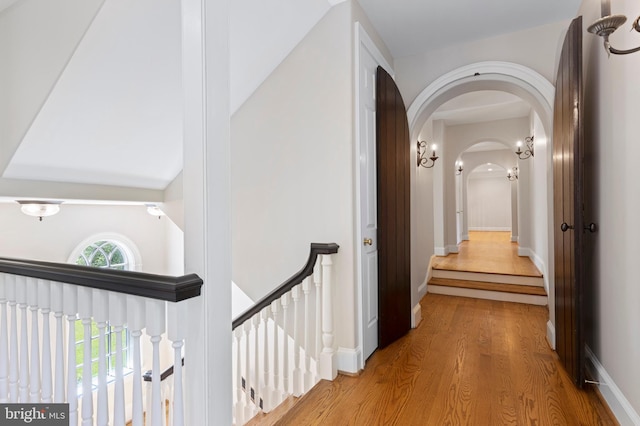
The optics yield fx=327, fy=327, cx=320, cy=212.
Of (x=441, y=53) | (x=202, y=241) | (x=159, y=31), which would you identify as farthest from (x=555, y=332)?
(x=159, y=31)

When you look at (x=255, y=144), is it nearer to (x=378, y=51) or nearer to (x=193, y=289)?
(x=378, y=51)

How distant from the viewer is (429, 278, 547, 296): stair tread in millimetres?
4051

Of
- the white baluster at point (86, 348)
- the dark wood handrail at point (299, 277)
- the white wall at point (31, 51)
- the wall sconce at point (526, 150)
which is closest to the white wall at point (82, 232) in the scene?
the white wall at point (31, 51)

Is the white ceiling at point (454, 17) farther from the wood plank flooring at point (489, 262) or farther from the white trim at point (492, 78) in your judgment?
the wood plank flooring at point (489, 262)

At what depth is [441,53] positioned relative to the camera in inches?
123

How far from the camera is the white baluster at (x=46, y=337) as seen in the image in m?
1.45

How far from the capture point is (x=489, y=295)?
425cm

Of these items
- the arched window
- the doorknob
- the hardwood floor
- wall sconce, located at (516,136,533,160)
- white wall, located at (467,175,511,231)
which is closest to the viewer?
the hardwood floor

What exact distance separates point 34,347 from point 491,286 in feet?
14.9

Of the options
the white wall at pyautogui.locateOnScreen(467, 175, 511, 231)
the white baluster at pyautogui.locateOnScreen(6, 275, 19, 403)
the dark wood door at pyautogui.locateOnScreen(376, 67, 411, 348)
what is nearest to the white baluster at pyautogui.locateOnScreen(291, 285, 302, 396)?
the dark wood door at pyautogui.locateOnScreen(376, 67, 411, 348)

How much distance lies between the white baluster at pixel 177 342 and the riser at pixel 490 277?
4.26 m

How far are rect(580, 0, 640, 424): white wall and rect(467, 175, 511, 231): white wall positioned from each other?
1013 cm

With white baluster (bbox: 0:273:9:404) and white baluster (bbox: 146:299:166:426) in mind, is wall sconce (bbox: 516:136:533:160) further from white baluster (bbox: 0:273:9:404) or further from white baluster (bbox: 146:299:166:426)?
white baluster (bbox: 0:273:9:404)

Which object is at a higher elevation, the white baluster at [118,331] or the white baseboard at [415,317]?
the white baluster at [118,331]
